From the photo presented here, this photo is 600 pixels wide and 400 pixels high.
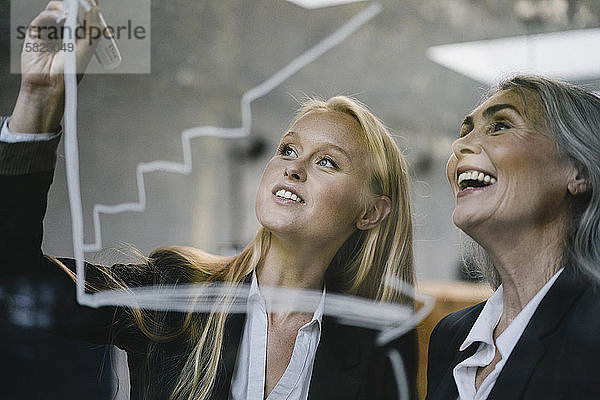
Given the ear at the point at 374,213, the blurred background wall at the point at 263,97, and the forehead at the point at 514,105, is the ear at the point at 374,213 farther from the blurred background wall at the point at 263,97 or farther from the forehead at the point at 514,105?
the forehead at the point at 514,105

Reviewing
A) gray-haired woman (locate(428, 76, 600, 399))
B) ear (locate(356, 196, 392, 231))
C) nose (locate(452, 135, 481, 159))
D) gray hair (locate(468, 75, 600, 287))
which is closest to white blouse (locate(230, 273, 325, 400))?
ear (locate(356, 196, 392, 231))

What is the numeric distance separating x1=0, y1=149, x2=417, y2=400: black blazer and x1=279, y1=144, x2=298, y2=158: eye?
353 mm

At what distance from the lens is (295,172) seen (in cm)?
156

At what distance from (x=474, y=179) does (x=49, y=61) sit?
3.17 ft

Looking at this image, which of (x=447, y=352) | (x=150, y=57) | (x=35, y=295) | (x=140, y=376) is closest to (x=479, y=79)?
(x=447, y=352)

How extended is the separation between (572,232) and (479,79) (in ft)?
1.16

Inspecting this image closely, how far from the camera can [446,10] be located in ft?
5.15

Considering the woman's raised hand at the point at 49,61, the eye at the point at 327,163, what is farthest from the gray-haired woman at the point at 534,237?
the woman's raised hand at the point at 49,61

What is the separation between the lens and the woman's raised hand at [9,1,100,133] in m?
1.67

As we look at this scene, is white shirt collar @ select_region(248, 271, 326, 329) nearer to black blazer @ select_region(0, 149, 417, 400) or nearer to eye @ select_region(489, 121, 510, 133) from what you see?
black blazer @ select_region(0, 149, 417, 400)

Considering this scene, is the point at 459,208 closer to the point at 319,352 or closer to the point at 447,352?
A: the point at 447,352

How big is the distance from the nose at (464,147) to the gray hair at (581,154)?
5.5 inches

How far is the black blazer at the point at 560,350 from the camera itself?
132 centimetres

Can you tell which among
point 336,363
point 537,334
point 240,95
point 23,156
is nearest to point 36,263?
point 23,156
